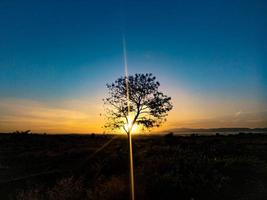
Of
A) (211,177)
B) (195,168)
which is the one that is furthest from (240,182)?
(195,168)

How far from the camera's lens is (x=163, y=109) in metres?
31.8

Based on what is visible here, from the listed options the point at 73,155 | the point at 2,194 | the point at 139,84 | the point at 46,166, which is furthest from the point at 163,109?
the point at 2,194

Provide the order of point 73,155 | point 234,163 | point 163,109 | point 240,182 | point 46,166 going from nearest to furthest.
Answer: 1. point 240,182
2. point 234,163
3. point 46,166
4. point 73,155
5. point 163,109

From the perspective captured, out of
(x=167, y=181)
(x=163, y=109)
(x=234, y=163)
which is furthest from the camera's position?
Result: (x=163, y=109)

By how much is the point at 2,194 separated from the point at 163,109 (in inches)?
823

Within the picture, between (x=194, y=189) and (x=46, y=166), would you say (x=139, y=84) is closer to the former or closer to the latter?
(x=46, y=166)

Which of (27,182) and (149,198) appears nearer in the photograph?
(149,198)

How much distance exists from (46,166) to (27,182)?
8497 millimetres

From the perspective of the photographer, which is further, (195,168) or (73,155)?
(73,155)

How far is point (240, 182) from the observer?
1192cm

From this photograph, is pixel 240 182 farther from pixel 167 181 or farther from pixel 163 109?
pixel 163 109

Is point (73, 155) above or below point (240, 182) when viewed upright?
above

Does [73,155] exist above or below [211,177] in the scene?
above

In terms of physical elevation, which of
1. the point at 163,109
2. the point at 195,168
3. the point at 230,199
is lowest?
the point at 230,199
